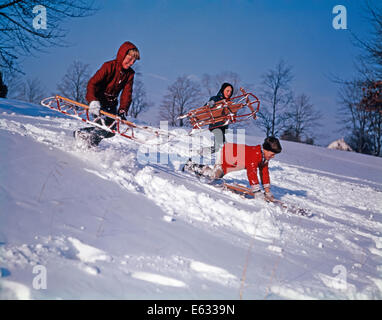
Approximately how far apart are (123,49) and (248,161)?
322cm

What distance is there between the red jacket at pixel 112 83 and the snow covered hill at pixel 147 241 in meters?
1.30

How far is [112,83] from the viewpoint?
4.91 meters

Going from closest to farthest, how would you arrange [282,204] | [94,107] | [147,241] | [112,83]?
[147,241], [282,204], [94,107], [112,83]

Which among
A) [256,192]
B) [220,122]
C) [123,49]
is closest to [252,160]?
[256,192]

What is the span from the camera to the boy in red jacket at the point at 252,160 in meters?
4.49

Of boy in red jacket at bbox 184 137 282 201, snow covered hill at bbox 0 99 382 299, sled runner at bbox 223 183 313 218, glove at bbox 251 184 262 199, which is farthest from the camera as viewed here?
boy in red jacket at bbox 184 137 282 201

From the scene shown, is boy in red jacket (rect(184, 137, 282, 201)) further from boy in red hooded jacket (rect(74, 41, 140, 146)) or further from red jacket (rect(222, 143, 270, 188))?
boy in red hooded jacket (rect(74, 41, 140, 146))

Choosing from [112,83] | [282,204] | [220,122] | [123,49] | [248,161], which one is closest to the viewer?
[282,204]

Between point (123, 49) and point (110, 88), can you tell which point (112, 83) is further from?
point (123, 49)

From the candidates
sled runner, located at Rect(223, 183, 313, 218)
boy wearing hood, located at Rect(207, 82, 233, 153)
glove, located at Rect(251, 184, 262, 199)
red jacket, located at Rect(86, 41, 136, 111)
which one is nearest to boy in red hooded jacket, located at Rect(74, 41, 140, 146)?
red jacket, located at Rect(86, 41, 136, 111)

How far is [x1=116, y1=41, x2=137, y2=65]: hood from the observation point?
4745 mm

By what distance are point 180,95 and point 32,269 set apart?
37.4 metres

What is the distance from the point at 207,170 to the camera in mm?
5387
